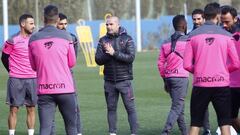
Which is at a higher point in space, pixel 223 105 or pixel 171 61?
pixel 171 61

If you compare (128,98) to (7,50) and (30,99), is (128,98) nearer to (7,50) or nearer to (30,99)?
(30,99)

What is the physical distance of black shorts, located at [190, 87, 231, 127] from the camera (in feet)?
33.1

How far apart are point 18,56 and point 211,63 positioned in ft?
13.8

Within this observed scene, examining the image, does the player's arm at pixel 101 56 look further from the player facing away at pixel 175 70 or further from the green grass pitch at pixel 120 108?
the green grass pitch at pixel 120 108

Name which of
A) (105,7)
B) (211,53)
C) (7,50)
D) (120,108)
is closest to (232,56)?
(211,53)

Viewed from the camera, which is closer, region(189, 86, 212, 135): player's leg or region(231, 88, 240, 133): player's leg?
region(189, 86, 212, 135): player's leg

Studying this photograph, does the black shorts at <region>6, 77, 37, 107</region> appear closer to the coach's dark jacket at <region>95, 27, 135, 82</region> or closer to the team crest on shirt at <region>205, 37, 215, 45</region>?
the coach's dark jacket at <region>95, 27, 135, 82</region>

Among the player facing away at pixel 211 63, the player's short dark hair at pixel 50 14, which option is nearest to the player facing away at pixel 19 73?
the player's short dark hair at pixel 50 14

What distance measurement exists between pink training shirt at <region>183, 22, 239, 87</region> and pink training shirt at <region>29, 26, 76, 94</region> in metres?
1.67

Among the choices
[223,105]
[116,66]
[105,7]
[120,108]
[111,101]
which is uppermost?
[105,7]

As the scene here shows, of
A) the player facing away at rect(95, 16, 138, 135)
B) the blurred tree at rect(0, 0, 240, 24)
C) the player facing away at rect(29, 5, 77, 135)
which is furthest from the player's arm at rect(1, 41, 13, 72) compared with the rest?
the blurred tree at rect(0, 0, 240, 24)

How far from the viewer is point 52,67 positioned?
995cm

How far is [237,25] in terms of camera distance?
1131cm

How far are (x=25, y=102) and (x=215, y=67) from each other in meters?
4.32
